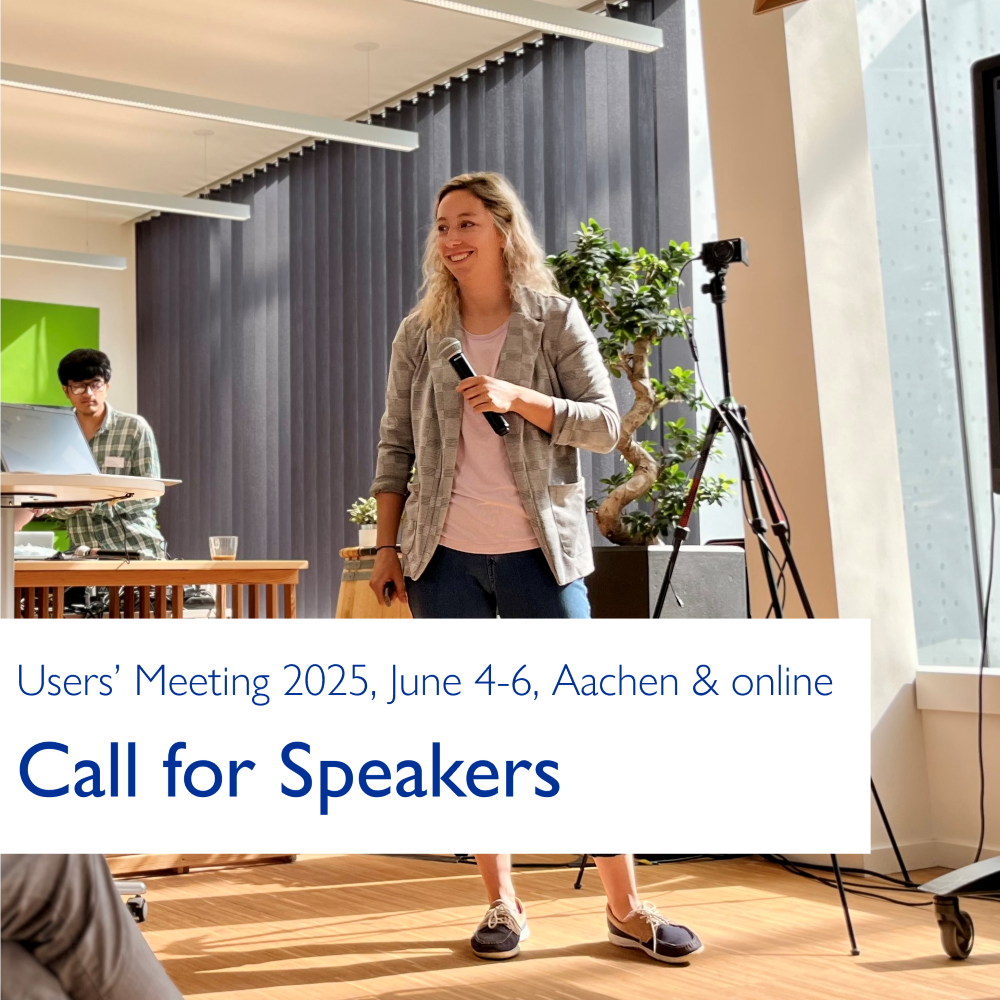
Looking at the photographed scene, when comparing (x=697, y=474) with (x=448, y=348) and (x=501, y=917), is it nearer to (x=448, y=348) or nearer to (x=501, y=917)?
(x=448, y=348)

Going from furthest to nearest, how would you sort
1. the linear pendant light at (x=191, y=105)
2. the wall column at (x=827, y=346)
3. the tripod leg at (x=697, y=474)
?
the linear pendant light at (x=191, y=105), the wall column at (x=827, y=346), the tripod leg at (x=697, y=474)

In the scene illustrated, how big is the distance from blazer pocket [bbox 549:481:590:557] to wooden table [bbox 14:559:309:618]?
1397mm

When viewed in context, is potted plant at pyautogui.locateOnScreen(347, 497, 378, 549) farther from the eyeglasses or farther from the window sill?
the window sill

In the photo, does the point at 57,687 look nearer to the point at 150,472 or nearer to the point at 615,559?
the point at 615,559

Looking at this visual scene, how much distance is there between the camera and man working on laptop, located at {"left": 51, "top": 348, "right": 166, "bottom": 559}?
3949 millimetres

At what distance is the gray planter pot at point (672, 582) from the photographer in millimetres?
3134

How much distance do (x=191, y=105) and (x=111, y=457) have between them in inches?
80.7

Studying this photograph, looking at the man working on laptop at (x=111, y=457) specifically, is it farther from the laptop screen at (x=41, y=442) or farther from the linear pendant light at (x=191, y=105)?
the linear pendant light at (x=191, y=105)

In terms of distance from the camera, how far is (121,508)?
3982mm

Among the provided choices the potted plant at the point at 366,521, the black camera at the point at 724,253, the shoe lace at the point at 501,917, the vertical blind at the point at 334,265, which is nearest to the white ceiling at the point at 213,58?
the vertical blind at the point at 334,265

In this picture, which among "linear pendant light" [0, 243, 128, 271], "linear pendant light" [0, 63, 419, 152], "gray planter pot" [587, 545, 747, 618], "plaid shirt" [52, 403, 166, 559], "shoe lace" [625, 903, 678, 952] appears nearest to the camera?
"shoe lace" [625, 903, 678, 952]

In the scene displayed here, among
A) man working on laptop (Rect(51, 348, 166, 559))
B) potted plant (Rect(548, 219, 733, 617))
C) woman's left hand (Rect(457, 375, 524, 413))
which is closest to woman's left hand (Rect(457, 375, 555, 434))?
woman's left hand (Rect(457, 375, 524, 413))

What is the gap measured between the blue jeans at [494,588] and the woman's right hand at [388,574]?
96mm

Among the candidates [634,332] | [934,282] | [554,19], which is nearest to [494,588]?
[634,332]
